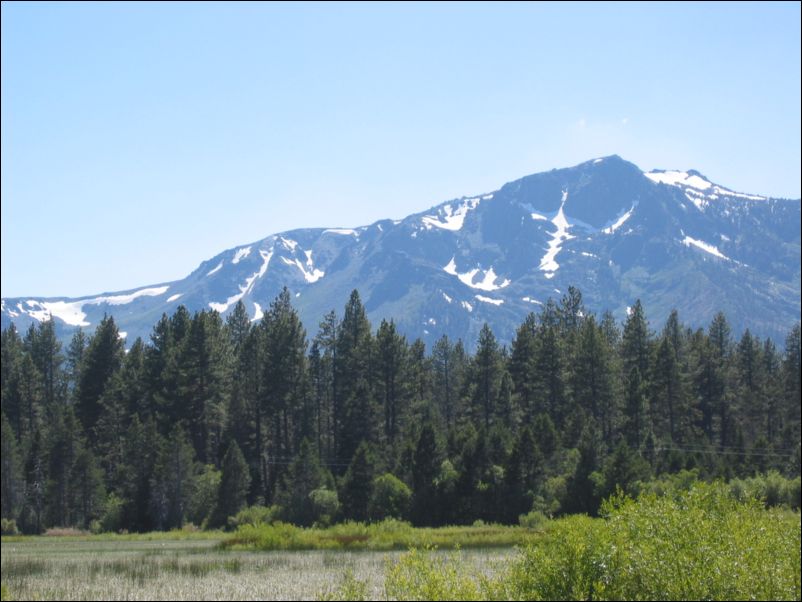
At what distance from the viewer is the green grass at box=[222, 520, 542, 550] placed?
52438mm

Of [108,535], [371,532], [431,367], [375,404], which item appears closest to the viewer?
[371,532]

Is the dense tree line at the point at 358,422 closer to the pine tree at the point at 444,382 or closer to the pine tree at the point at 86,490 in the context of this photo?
the pine tree at the point at 86,490

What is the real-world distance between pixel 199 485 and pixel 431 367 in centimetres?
5761

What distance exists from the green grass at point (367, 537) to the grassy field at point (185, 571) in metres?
2.99

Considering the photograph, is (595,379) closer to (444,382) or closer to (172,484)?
(444,382)

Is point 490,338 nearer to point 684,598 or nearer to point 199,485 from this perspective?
point 199,485

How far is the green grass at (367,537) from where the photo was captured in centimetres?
5244

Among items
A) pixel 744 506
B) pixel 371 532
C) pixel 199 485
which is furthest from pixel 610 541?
pixel 199 485

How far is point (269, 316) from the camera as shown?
10681 centimetres

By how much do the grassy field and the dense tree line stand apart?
20.1 metres

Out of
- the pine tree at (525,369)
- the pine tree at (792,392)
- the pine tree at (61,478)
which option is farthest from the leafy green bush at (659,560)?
the pine tree at (792,392)

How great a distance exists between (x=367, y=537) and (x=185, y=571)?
2387cm

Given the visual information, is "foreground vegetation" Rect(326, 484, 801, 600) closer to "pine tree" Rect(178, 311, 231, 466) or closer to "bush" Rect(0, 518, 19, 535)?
"bush" Rect(0, 518, 19, 535)

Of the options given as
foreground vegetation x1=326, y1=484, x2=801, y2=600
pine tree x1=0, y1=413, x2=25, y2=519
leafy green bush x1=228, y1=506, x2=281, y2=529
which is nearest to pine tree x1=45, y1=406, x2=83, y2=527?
pine tree x1=0, y1=413, x2=25, y2=519
